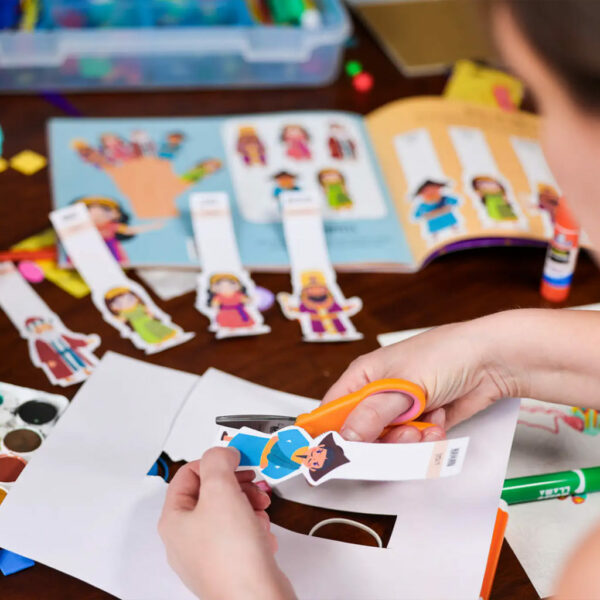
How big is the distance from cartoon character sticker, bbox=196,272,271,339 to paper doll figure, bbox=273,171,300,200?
16 cm

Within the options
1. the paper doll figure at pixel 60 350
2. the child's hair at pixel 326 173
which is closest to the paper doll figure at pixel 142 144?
the child's hair at pixel 326 173

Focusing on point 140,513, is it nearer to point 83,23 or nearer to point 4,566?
point 4,566

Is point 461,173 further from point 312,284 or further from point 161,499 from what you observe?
point 161,499

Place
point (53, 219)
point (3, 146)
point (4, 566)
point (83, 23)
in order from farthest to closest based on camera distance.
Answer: point (83, 23), point (3, 146), point (53, 219), point (4, 566)

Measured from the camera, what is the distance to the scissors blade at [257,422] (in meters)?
0.69

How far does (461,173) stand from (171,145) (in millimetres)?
377

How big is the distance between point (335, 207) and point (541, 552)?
1.66 ft

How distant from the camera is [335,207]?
106cm

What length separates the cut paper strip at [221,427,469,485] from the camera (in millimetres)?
654

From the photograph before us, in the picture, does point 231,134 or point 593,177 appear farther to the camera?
point 231,134

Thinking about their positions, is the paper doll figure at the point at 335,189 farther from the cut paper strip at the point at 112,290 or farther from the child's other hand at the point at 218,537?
the child's other hand at the point at 218,537

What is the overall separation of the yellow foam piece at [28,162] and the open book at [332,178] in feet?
0.09

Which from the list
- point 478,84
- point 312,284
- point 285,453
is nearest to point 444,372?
point 285,453

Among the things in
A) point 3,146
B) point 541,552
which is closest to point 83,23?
point 3,146
